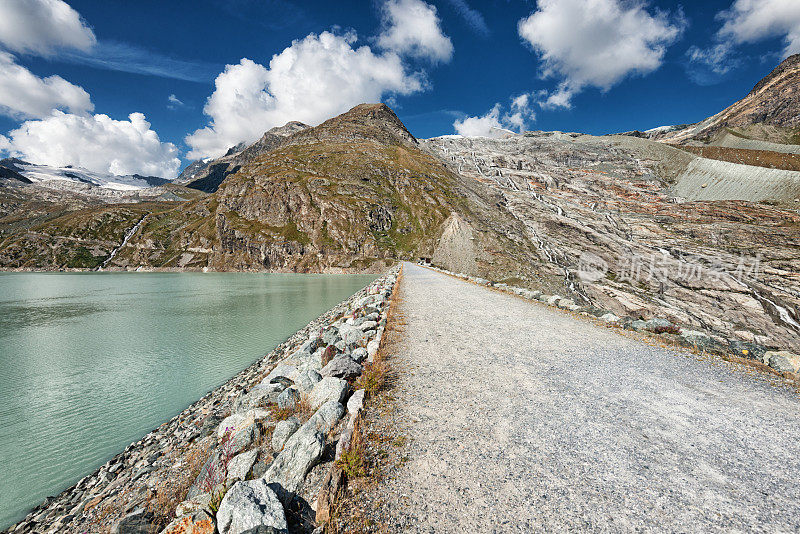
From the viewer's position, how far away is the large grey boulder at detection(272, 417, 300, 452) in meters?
6.12

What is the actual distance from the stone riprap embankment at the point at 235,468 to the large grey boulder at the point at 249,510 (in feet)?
0.04

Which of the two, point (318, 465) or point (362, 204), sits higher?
point (362, 204)

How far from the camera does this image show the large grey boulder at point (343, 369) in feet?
27.3

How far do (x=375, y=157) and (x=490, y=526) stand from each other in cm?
17421

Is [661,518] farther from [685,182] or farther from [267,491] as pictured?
[685,182]

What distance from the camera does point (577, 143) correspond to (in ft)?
606

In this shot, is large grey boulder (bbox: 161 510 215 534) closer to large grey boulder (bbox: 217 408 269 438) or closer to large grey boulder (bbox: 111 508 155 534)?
large grey boulder (bbox: 111 508 155 534)

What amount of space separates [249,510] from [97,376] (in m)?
21.4

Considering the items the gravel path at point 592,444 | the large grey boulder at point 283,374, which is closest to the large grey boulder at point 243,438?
the large grey boulder at point 283,374

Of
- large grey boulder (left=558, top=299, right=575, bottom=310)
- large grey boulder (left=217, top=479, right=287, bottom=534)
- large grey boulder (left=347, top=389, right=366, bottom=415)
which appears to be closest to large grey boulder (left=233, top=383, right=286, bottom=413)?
large grey boulder (left=347, top=389, right=366, bottom=415)

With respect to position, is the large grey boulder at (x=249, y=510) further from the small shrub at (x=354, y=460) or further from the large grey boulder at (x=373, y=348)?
the large grey boulder at (x=373, y=348)

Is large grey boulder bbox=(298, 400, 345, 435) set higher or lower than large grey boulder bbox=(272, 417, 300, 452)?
higher

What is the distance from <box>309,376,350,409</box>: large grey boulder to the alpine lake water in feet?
30.4

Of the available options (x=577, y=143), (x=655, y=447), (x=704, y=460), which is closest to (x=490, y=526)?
(x=655, y=447)
